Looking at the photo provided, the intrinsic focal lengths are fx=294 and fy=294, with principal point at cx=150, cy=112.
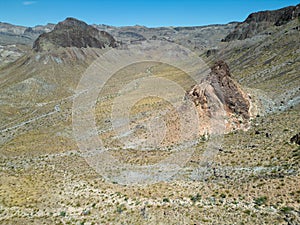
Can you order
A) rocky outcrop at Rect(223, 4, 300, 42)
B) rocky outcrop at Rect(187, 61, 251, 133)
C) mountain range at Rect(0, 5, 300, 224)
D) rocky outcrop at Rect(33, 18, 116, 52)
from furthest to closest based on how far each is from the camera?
rocky outcrop at Rect(223, 4, 300, 42) → rocky outcrop at Rect(33, 18, 116, 52) → rocky outcrop at Rect(187, 61, 251, 133) → mountain range at Rect(0, 5, 300, 224)

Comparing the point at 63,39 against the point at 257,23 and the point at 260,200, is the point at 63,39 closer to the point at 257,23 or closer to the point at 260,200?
the point at 257,23

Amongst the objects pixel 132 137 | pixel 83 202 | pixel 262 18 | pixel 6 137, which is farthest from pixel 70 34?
pixel 83 202

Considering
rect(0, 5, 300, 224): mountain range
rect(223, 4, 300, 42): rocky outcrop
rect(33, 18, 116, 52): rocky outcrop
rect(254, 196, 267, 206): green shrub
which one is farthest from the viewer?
rect(223, 4, 300, 42): rocky outcrop

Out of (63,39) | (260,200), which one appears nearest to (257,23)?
(63,39)

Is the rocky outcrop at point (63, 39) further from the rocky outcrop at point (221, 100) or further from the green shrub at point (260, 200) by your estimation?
the green shrub at point (260, 200)

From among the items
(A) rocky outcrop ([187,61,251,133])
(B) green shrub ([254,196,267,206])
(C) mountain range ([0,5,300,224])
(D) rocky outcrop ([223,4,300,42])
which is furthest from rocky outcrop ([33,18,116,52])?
(B) green shrub ([254,196,267,206])

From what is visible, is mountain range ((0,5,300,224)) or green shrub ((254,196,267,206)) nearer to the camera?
green shrub ((254,196,267,206))

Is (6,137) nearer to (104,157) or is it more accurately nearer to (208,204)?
(104,157)

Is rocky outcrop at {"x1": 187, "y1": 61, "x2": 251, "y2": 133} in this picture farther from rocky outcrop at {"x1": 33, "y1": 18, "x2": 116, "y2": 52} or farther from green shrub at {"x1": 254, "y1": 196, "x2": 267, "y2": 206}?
rocky outcrop at {"x1": 33, "y1": 18, "x2": 116, "y2": 52}
